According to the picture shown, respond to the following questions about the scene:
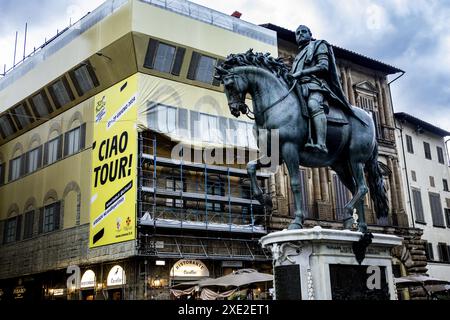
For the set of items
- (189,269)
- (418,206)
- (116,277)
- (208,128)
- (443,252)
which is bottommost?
Answer: (116,277)

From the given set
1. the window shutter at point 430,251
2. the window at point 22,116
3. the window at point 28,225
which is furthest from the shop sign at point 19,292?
the window shutter at point 430,251

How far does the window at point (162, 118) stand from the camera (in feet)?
74.7

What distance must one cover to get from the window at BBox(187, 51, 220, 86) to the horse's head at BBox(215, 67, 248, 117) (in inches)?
679

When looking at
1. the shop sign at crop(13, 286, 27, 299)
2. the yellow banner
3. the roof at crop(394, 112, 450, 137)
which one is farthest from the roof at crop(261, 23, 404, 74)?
the shop sign at crop(13, 286, 27, 299)

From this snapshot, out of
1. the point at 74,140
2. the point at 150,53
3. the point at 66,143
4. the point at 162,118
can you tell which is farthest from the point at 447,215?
the point at 66,143

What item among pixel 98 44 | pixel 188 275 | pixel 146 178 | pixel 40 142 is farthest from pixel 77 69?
pixel 188 275

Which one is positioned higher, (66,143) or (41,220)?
(66,143)

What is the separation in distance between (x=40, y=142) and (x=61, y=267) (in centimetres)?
716

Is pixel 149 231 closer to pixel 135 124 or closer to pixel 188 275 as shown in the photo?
pixel 188 275

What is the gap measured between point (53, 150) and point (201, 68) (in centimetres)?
859

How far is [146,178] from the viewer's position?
22094 mm

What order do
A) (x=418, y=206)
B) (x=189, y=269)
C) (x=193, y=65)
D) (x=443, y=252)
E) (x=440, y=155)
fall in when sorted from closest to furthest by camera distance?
(x=189, y=269) < (x=193, y=65) < (x=418, y=206) < (x=443, y=252) < (x=440, y=155)

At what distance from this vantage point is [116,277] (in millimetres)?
21844

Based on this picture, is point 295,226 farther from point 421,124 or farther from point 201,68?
point 421,124
